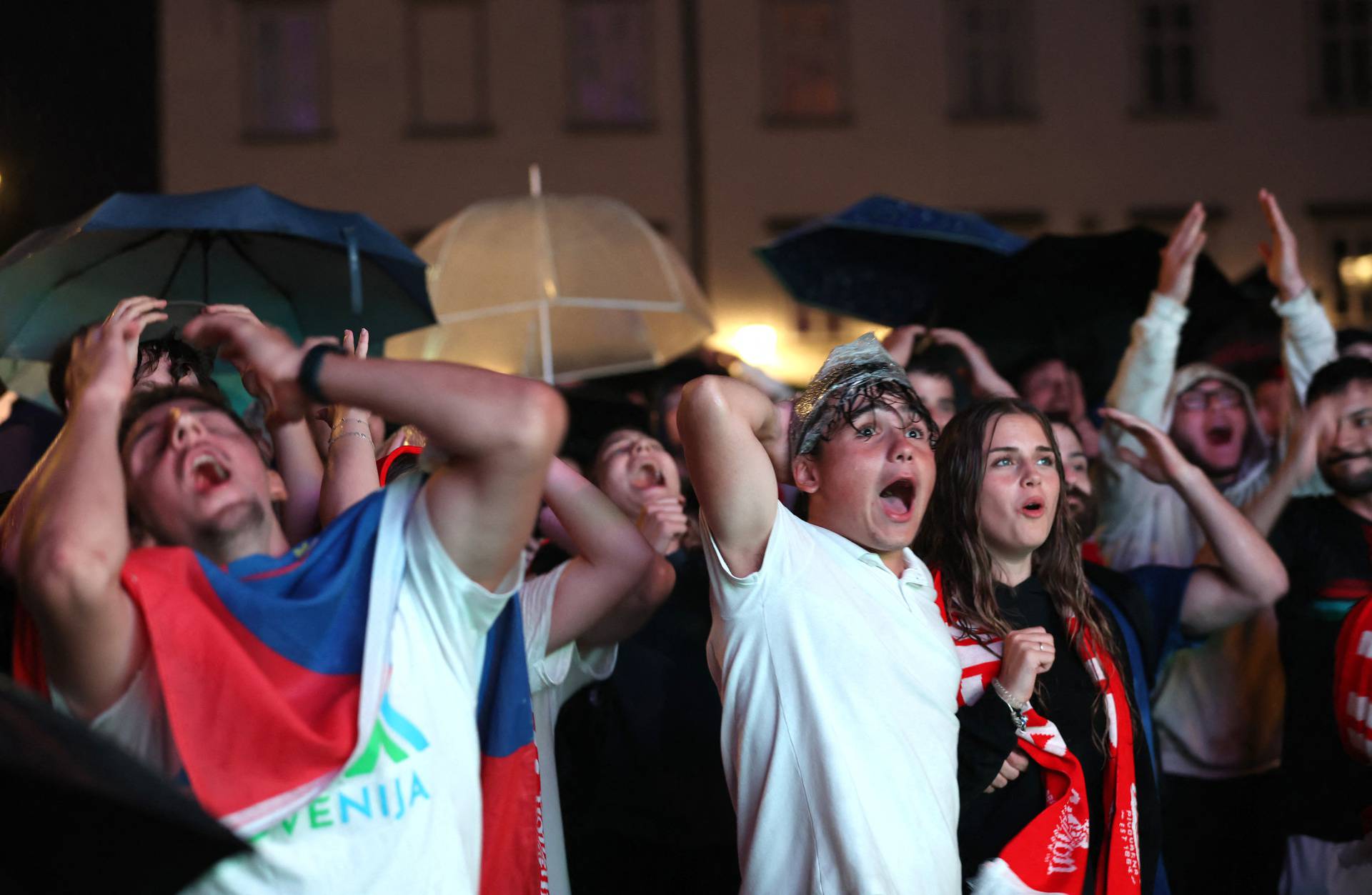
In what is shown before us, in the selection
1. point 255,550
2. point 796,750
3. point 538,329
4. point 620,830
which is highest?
point 538,329

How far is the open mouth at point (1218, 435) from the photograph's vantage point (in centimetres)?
469

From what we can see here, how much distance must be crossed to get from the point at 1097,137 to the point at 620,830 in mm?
14895

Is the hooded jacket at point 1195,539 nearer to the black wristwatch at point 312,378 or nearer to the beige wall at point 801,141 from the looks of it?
the black wristwatch at point 312,378

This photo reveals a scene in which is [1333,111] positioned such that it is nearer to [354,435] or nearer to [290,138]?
[290,138]

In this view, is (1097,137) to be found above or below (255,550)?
above

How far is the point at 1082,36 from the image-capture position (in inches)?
663

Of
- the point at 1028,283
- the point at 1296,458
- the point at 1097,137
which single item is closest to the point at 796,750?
the point at 1296,458

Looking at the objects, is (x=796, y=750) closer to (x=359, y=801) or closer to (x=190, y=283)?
(x=359, y=801)

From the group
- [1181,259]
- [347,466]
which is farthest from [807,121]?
[347,466]

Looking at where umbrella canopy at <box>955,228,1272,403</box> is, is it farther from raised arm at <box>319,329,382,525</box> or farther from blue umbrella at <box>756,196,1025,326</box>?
raised arm at <box>319,329,382,525</box>

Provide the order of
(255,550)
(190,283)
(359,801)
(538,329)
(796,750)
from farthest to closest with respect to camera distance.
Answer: (538,329)
(190,283)
(796,750)
(255,550)
(359,801)

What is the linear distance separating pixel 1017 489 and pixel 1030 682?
0.54 metres

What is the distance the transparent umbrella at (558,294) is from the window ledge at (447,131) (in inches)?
404

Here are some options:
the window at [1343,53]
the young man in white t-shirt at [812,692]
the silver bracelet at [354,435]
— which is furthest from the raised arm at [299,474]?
the window at [1343,53]
